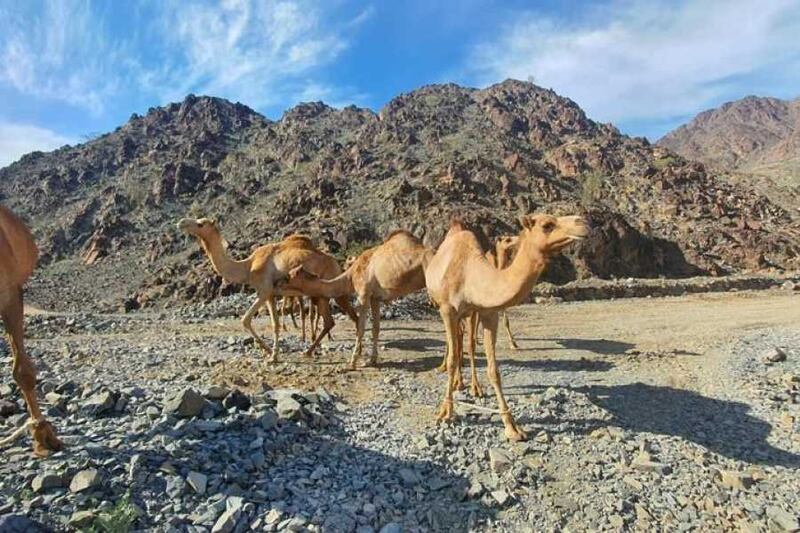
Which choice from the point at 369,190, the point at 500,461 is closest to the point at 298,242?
the point at 500,461

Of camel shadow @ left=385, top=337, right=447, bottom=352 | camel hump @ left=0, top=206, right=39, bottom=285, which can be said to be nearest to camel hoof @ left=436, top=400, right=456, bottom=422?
camel hump @ left=0, top=206, right=39, bottom=285

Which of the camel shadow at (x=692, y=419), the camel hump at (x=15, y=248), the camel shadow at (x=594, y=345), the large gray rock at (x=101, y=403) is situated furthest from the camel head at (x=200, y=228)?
the camel shadow at (x=594, y=345)

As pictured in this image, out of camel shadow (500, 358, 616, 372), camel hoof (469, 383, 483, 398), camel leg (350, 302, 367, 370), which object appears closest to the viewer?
camel hoof (469, 383, 483, 398)

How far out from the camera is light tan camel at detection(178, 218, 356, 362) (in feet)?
40.2

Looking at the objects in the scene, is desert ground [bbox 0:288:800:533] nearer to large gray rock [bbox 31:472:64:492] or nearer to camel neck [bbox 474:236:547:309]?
large gray rock [bbox 31:472:64:492]

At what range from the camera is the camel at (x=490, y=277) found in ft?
21.3

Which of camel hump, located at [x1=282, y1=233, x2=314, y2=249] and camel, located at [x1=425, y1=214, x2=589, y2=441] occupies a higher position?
camel hump, located at [x1=282, y1=233, x2=314, y2=249]

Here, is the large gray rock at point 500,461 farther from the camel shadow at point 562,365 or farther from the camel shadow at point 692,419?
the camel shadow at point 562,365

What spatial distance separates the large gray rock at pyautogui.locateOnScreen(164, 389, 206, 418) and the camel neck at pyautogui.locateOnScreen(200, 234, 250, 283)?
5.30 meters

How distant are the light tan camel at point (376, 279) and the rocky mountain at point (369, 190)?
68.6 ft

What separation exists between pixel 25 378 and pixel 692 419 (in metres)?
8.73

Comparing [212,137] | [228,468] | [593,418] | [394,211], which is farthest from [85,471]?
[212,137]

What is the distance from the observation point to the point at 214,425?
696cm

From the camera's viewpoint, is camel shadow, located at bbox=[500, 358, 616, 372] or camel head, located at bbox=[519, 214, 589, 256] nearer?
camel head, located at bbox=[519, 214, 589, 256]
